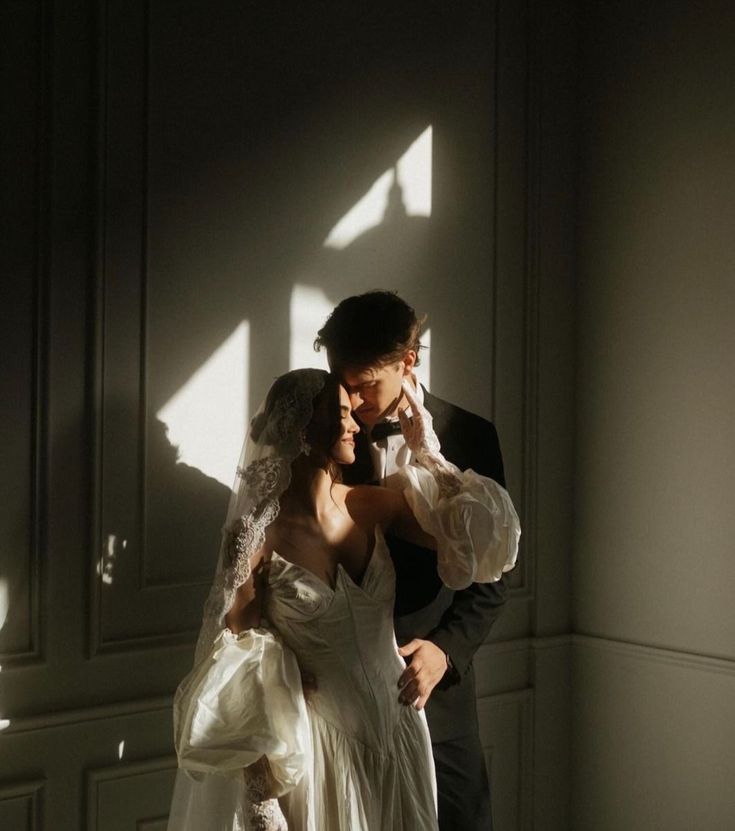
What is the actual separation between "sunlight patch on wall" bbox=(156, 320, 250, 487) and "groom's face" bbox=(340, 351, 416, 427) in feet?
1.49

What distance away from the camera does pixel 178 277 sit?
10.3 ft

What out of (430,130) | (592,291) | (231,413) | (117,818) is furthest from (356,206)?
(117,818)

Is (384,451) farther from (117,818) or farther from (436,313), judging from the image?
(117,818)

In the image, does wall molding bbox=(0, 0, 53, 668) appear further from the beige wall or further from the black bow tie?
the beige wall

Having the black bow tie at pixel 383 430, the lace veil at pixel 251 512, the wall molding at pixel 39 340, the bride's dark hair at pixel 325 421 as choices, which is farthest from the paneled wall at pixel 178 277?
the bride's dark hair at pixel 325 421

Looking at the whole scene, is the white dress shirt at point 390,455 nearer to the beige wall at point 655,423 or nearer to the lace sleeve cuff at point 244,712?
the lace sleeve cuff at point 244,712

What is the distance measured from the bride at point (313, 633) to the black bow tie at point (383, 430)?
293 millimetres

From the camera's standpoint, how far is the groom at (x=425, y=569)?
9.30 feet

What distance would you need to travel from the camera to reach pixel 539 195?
4.08 metres

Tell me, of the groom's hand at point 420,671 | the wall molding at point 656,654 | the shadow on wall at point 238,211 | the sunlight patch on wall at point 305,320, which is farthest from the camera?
the wall molding at point 656,654

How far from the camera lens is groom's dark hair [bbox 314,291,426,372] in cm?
283

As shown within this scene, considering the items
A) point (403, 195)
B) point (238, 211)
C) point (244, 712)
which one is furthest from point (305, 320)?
point (244, 712)

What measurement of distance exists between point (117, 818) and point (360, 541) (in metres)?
1.04

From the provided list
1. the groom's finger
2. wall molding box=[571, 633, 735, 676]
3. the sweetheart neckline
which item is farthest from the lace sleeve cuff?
wall molding box=[571, 633, 735, 676]
